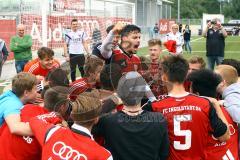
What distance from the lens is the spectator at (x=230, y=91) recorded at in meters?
4.00

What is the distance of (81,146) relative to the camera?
3.08m

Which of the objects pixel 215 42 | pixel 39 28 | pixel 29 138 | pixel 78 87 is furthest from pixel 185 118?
pixel 39 28

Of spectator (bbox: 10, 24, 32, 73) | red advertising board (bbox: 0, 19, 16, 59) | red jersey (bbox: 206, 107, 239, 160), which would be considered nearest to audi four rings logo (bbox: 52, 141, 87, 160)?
red jersey (bbox: 206, 107, 239, 160)

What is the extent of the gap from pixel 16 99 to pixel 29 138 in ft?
1.51

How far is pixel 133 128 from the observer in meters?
3.34

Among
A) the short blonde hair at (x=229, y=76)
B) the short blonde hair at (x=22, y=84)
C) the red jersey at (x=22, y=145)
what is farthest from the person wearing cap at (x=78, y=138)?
the short blonde hair at (x=229, y=76)

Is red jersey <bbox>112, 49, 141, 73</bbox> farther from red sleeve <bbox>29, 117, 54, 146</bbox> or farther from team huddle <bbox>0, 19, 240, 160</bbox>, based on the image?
red sleeve <bbox>29, 117, 54, 146</bbox>

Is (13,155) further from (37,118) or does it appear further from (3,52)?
(3,52)

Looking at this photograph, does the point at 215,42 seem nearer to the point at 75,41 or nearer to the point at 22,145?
the point at 75,41

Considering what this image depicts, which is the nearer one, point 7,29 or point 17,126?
point 17,126

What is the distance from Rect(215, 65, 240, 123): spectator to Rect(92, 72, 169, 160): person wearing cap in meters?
0.85

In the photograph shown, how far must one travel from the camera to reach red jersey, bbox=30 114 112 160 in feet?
10.1

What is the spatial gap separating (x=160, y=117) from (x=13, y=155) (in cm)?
124

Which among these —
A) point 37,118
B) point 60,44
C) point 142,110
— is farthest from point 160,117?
point 60,44
